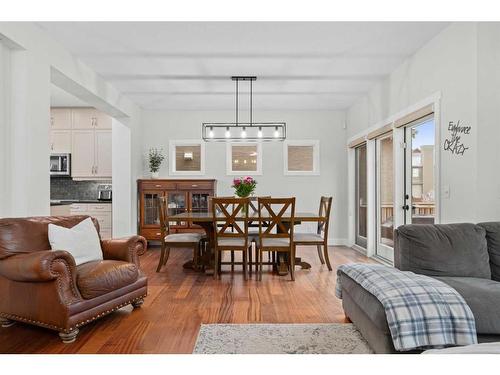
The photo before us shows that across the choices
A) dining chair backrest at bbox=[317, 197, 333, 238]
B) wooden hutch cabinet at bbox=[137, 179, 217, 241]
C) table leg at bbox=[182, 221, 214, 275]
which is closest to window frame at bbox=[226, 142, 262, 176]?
wooden hutch cabinet at bbox=[137, 179, 217, 241]

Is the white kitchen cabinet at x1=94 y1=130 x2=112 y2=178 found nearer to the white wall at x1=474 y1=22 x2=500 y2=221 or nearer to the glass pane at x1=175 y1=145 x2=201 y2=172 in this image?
the glass pane at x1=175 y1=145 x2=201 y2=172

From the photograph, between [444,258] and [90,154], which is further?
[90,154]

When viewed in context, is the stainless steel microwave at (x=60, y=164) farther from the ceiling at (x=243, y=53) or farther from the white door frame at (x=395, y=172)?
the white door frame at (x=395, y=172)

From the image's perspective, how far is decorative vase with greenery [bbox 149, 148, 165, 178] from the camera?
7.04 meters

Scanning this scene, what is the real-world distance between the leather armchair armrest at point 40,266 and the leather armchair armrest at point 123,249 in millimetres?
721

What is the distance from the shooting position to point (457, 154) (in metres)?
3.41

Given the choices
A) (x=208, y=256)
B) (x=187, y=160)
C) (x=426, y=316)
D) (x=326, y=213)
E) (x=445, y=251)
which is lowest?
(x=208, y=256)

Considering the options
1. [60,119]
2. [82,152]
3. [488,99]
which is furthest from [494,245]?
Answer: [60,119]

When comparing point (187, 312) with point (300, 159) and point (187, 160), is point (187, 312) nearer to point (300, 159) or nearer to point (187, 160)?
point (187, 160)

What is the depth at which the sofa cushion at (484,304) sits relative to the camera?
6.86 ft

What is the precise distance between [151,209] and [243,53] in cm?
356

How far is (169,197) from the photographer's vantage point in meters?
6.77

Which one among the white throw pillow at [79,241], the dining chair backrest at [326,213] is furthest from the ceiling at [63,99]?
the dining chair backrest at [326,213]
